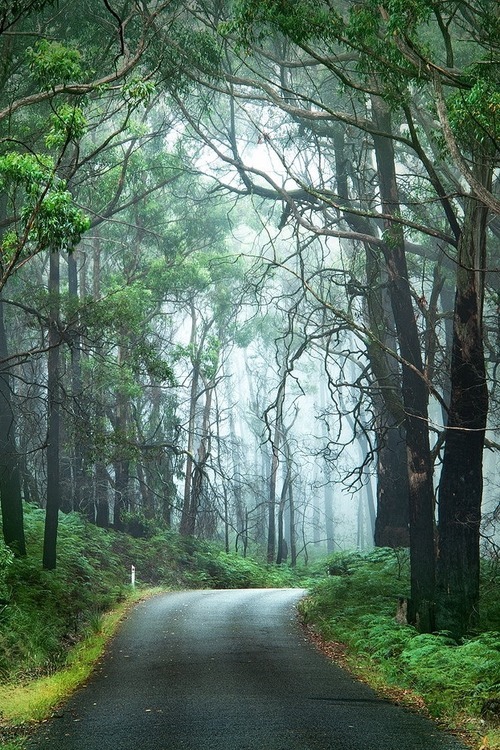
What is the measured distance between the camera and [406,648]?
1184 cm

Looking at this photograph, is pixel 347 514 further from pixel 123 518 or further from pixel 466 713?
pixel 466 713

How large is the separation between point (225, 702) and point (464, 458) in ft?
15.8

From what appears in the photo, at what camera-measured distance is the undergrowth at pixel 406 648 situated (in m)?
8.94

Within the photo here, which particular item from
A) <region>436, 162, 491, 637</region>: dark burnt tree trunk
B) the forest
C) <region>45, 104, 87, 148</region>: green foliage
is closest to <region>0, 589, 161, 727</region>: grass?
the forest

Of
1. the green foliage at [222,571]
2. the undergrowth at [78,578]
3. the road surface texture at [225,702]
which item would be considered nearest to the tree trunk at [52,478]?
the undergrowth at [78,578]

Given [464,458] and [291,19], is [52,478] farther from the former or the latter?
[291,19]

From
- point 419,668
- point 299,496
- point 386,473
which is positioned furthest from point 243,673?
point 299,496

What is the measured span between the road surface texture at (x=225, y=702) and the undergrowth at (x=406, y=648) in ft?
1.44

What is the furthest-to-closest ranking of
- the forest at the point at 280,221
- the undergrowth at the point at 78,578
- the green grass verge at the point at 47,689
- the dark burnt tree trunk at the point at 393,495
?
the dark burnt tree trunk at the point at 393,495 → the undergrowth at the point at 78,578 → the forest at the point at 280,221 → the green grass verge at the point at 47,689

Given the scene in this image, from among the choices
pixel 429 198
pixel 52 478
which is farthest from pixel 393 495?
pixel 429 198

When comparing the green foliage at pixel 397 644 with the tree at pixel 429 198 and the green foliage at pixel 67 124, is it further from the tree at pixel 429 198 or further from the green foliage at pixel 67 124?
the green foliage at pixel 67 124

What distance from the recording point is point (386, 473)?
21.8m

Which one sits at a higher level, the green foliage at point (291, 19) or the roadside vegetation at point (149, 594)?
the green foliage at point (291, 19)

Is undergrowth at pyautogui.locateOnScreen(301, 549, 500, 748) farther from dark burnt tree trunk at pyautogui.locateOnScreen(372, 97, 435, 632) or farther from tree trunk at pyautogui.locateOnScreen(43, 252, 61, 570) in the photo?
tree trunk at pyautogui.locateOnScreen(43, 252, 61, 570)
